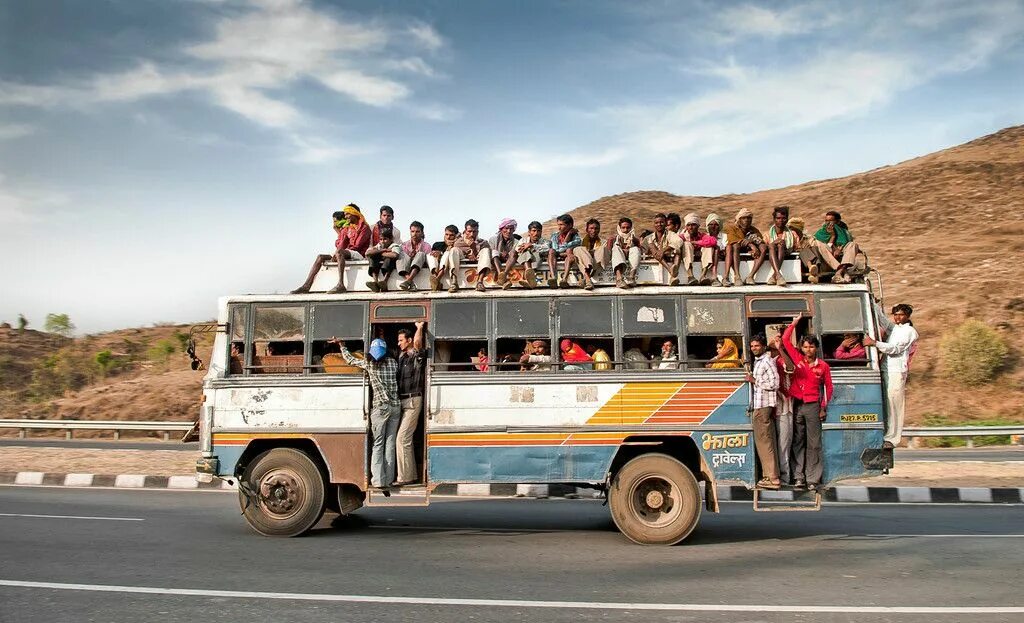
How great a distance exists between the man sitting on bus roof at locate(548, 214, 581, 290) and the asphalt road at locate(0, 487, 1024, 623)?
285 centimetres

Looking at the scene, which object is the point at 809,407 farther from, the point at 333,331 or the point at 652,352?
the point at 333,331

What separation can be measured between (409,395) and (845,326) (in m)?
4.74

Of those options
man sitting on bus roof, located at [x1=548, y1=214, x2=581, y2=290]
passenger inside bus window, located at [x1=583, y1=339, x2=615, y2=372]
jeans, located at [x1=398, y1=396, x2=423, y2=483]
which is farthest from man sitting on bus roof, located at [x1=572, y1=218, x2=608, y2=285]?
jeans, located at [x1=398, y1=396, x2=423, y2=483]

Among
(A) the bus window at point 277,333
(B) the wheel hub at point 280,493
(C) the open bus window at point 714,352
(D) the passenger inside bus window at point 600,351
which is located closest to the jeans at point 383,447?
(B) the wheel hub at point 280,493

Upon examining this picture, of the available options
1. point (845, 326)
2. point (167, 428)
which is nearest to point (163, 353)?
point (167, 428)

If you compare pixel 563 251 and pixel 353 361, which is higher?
pixel 563 251

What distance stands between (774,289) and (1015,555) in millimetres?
3404

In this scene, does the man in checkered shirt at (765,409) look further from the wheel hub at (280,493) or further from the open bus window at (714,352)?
the wheel hub at (280,493)

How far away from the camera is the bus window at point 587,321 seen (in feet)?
29.6

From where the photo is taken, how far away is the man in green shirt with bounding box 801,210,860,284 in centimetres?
905

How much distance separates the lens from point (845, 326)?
8773mm

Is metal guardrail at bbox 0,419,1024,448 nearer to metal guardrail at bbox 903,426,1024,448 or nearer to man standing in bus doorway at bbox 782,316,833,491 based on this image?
metal guardrail at bbox 903,426,1024,448

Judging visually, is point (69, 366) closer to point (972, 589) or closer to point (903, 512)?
point (903, 512)

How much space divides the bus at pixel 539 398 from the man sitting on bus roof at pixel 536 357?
4 centimetres
